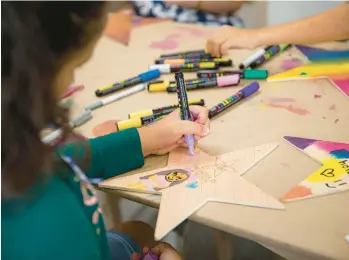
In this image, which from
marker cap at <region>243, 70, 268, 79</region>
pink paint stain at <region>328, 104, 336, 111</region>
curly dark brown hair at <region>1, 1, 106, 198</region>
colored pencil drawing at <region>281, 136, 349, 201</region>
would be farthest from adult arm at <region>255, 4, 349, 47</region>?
curly dark brown hair at <region>1, 1, 106, 198</region>

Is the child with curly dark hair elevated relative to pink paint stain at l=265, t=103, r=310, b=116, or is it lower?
elevated

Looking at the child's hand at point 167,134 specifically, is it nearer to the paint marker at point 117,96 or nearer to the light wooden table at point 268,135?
the light wooden table at point 268,135

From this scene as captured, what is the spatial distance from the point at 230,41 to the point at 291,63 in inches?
5.6

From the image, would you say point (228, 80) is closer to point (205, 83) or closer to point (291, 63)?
point (205, 83)

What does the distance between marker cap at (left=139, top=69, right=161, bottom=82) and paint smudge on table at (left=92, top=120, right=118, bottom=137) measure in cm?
16

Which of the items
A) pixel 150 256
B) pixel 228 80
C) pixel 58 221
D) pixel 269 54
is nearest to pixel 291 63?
pixel 269 54

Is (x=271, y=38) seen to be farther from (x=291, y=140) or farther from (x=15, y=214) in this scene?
(x=15, y=214)

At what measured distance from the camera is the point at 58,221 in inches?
22.1

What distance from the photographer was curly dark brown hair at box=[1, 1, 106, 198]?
1.47 feet

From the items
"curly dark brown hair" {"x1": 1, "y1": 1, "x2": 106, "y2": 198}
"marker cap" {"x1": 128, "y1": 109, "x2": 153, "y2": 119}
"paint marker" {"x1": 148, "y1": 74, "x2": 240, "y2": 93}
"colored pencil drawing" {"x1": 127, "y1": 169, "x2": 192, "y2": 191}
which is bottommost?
"colored pencil drawing" {"x1": 127, "y1": 169, "x2": 192, "y2": 191}

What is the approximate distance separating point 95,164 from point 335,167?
1.11 ft

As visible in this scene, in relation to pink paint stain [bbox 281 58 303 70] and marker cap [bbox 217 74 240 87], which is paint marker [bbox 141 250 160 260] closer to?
marker cap [bbox 217 74 240 87]

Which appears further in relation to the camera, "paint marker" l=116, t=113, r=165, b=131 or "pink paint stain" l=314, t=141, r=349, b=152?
"paint marker" l=116, t=113, r=165, b=131

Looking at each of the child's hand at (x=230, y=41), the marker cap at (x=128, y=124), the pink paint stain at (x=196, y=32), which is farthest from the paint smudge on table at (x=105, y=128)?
the pink paint stain at (x=196, y=32)
